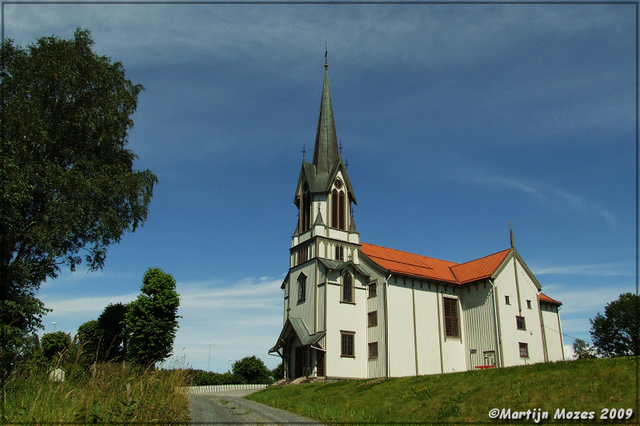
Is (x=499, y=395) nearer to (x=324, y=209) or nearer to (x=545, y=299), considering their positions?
(x=324, y=209)

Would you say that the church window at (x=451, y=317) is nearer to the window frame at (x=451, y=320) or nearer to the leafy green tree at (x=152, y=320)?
the window frame at (x=451, y=320)

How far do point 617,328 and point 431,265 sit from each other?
37.3 meters

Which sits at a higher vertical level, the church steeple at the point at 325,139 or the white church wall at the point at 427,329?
the church steeple at the point at 325,139

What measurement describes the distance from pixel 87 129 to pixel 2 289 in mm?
8867

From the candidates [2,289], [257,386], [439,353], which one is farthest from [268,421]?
[257,386]

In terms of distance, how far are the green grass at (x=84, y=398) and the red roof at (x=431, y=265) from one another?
87.2ft

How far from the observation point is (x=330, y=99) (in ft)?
147

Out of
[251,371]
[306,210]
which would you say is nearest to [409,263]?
[306,210]

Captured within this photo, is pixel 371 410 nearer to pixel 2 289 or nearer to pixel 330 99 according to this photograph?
pixel 2 289

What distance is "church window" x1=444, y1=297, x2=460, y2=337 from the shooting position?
36.3 m

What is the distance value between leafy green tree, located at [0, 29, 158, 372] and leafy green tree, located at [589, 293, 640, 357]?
6123 cm

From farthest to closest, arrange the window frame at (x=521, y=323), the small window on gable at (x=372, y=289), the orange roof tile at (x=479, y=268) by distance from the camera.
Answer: the orange roof tile at (x=479, y=268) → the window frame at (x=521, y=323) → the small window on gable at (x=372, y=289)

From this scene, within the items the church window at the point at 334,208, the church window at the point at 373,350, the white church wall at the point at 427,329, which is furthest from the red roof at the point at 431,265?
the church window at the point at 373,350

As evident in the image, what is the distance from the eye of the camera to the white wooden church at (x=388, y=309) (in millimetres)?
33438
